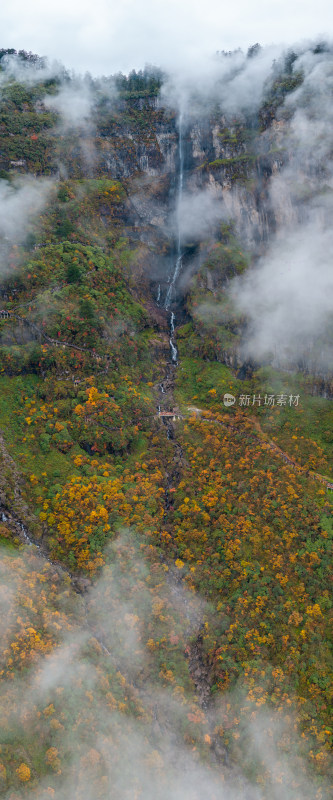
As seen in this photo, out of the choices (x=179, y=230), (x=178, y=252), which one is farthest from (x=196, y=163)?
(x=178, y=252)

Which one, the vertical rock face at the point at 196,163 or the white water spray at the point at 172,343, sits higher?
the vertical rock face at the point at 196,163

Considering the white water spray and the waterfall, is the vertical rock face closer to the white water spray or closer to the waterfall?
the waterfall

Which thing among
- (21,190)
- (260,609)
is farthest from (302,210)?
(260,609)

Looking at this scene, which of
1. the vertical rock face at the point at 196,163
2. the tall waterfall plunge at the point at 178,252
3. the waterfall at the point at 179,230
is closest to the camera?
the vertical rock face at the point at 196,163

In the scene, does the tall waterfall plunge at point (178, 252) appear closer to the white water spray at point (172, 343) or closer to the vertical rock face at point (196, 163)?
the white water spray at point (172, 343)

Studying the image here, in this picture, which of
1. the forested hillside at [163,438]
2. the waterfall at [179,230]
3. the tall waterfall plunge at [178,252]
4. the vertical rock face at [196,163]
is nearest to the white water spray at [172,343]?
the tall waterfall plunge at [178,252]

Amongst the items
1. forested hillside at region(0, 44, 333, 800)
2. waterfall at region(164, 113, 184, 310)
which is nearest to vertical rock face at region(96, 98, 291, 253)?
forested hillside at region(0, 44, 333, 800)

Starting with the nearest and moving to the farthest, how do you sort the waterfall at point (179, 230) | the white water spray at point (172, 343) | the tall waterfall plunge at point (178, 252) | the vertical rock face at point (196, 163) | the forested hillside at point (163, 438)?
the forested hillside at point (163, 438) → the white water spray at point (172, 343) → the vertical rock face at point (196, 163) → the tall waterfall plunge at point (178, 252) → the waterfall at point (179, 230)

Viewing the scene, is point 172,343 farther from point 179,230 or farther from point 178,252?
point 179,230

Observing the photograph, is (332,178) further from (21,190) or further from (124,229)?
(21,190)
